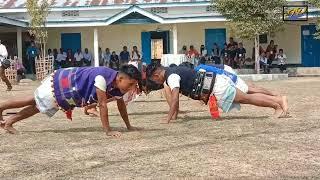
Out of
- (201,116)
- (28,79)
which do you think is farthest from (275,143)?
(28,79)

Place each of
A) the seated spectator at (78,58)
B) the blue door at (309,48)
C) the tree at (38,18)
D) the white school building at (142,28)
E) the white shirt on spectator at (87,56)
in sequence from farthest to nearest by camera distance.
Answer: the blue door at (309,48), the white shirt on spectator at (87,56), the seated spectator at (78,58), the white school building at (142,28), the tree at (38,18)

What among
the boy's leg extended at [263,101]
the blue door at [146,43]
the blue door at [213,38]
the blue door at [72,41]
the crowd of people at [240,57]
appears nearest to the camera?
the boy's leg extended at [263,101]

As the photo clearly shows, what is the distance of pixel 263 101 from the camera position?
8352mm

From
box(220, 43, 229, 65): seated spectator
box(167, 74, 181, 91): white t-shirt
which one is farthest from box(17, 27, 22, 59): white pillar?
box(167, 74, 181, 91): white t-shirt

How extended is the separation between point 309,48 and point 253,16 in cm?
514

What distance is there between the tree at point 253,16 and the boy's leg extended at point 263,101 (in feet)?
Answer: 46.4

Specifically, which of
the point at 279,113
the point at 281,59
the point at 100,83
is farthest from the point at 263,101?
the point at 281,59

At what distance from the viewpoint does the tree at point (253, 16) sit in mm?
22608

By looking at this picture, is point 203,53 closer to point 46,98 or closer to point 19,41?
point 19,41

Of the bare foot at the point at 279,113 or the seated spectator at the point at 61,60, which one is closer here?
the bare foot at the point at 279,113

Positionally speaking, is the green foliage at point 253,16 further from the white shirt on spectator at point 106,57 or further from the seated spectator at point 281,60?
the white shirt on spectator at point 106,57

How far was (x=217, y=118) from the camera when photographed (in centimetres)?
884

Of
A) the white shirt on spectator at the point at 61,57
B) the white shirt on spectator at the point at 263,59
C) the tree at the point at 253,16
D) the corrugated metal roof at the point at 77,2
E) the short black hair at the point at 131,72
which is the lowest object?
the short black hair at the point at 131,72

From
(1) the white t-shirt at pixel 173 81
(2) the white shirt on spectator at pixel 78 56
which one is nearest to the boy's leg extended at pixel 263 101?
(1) the white t-shirt at pixel 173 81
